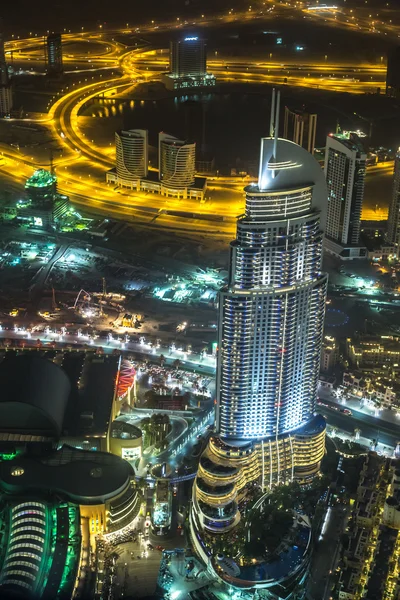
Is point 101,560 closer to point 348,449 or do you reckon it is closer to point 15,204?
point 348,449

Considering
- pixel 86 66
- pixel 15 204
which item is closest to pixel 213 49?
pixel 86 66

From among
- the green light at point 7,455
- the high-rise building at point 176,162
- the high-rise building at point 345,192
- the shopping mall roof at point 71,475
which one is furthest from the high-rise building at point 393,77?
the green light at point 7,455

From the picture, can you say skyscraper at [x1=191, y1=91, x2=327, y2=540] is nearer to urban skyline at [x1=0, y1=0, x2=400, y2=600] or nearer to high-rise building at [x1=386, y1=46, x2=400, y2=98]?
urban skyline at [x1=0, y1=0, x2=400, y2=600]

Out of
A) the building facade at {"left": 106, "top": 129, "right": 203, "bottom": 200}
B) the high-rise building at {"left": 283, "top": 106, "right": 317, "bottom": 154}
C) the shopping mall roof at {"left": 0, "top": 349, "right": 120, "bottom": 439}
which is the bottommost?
the shopping mall roof at {"left": 0, "top": 349, "right": 120, "bottom": 439}

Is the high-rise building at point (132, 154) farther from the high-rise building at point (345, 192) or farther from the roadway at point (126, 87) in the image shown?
the high-rise building at point (345, 192)

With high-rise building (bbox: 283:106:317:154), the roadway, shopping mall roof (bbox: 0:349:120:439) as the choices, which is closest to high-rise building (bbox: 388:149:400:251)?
the roadway

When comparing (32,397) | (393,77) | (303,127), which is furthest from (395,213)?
(393,77)
